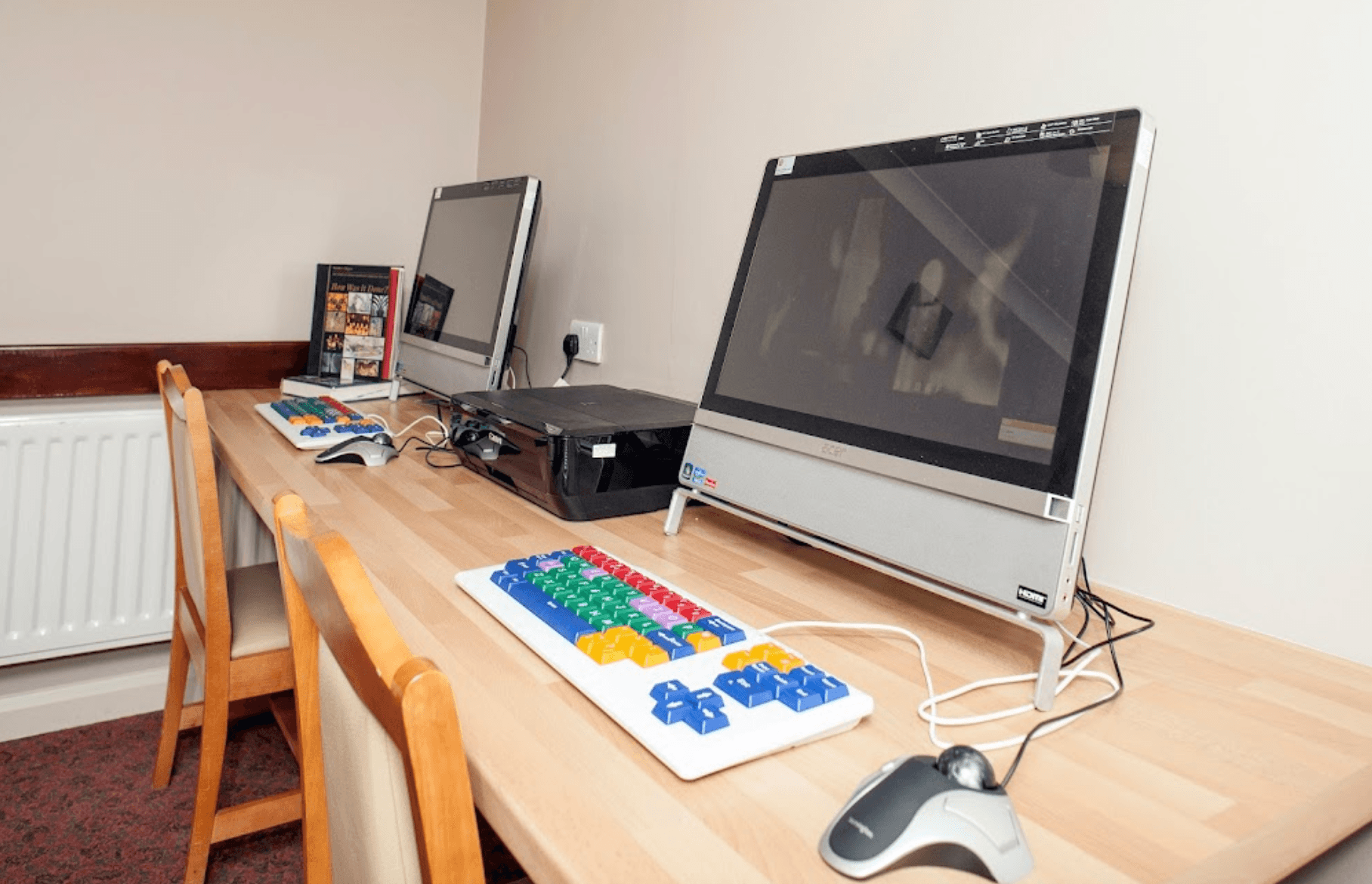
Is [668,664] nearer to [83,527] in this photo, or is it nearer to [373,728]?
[373,728]

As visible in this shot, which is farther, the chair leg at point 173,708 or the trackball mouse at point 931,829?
the chair leg at point 173,708

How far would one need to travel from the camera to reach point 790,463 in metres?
1.03

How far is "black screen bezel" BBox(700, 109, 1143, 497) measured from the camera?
2.49ft

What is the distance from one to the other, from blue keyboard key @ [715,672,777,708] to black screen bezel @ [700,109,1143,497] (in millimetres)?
306

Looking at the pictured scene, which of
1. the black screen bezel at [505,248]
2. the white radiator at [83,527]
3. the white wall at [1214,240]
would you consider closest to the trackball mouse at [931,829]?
the white wall at [1214,240]

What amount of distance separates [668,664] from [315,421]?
1186 mm

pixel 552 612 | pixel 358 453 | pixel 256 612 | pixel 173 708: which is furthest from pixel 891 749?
pixel 173 708

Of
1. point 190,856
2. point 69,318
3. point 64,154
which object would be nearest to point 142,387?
point 69,318

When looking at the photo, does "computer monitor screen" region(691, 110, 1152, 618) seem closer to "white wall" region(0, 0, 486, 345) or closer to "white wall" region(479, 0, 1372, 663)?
"white wall" region(479, 0, 1372, 663)

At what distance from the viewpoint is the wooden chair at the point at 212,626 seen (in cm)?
133

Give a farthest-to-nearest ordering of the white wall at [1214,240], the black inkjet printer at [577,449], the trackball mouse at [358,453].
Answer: the trackball mouse at [358,453] → the black inkjet printer at [577,449] → the white wall at [1214,240]

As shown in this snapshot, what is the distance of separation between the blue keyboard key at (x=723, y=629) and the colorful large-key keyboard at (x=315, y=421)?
1.01 metres

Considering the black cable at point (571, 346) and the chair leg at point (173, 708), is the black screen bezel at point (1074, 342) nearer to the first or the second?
the black cable at point (571, 346)

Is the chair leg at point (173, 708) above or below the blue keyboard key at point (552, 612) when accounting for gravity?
below
